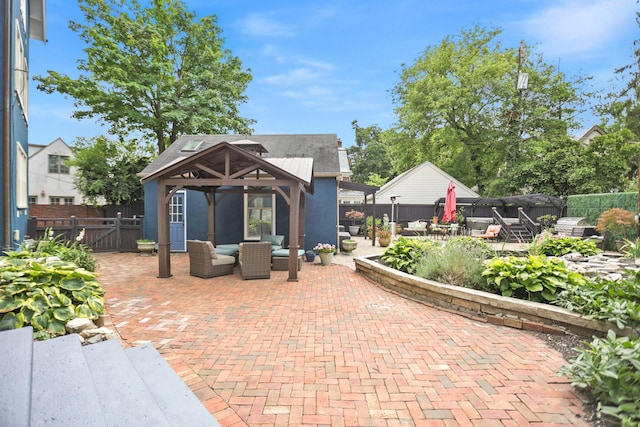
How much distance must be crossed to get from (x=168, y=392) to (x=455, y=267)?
4554 millimetres

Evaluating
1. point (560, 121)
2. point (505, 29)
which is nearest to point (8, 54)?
point (560, 121)

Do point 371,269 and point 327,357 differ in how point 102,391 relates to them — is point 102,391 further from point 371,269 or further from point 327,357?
point 371,269

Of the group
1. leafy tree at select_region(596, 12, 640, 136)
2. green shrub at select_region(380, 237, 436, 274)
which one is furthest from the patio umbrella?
leafy tree at select_region(596, 12, 640, 136)

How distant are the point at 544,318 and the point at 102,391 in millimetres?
4713

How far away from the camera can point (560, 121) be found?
20.6m

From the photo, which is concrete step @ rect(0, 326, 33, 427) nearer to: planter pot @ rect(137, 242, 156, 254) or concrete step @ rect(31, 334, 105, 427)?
concrete step @ rect(31, 334, 105, 427)

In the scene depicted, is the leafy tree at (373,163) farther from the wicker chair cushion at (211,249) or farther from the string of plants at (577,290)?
the wicker chair cushion at (211,249)

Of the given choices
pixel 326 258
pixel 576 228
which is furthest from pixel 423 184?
pixel 326 258

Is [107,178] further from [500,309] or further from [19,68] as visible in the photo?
[500,309]

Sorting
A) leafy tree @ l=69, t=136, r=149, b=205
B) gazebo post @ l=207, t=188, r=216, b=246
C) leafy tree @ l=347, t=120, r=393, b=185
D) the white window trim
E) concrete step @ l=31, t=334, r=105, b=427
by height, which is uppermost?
leafy tree @ l=347, t=120, r=393, b=185

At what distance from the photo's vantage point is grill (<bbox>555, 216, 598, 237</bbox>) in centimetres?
1159

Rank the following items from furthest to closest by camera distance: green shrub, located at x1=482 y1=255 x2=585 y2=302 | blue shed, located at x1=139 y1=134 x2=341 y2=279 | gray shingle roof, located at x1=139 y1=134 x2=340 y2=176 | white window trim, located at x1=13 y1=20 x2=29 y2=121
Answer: gray shingle roof, located at x1=139 y1=134 x2=340 y2=176 → blue shed, located at x1=139 y1=134 x2=341 y2=279 → white window trim, located at x1=13 y1=20 x2=29 y2=121 → green shrub, located at x1=482 y1=255 x2=585 y2=302

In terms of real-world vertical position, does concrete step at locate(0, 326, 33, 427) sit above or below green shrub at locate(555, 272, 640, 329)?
above

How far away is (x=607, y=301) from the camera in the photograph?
361cm
